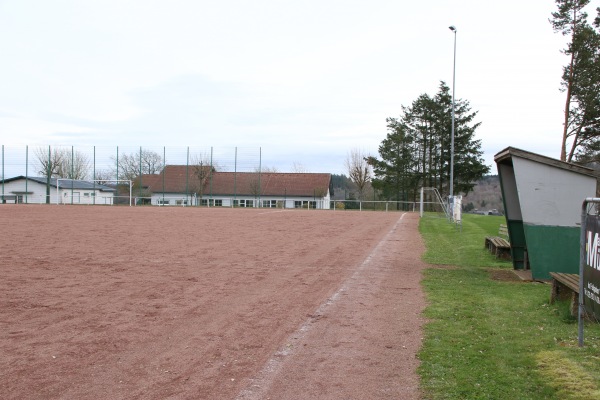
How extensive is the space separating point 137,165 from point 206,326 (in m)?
71.9

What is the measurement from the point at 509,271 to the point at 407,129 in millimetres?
52839

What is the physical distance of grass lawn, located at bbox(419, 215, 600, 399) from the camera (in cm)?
432

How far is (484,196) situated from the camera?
7469 cm

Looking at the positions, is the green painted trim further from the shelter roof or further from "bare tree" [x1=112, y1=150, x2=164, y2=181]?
"bare tree" [x1=112, y1=150, x2=164, y2=181]

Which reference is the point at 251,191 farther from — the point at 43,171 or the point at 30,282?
the point at 30,282

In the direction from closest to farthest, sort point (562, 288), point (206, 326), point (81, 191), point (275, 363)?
1. point (275, 363)
2. point (206, 326)
3. point (562, 288)
4. point (81, 191)

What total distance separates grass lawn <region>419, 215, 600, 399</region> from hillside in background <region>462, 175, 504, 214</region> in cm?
5473

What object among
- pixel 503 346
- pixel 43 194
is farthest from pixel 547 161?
pixel 43 194

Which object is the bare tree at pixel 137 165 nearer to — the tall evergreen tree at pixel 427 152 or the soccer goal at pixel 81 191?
the soccer goal at pixel 81 191

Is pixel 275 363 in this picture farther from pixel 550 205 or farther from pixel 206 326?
pixel 550 205

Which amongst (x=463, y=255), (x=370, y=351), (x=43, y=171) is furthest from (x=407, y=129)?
(x=370, y=351)

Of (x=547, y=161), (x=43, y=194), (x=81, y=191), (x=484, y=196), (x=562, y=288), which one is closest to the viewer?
(x=562, y=288)

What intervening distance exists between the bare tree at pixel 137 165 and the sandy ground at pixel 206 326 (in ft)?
173

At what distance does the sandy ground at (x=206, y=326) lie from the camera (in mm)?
4488
